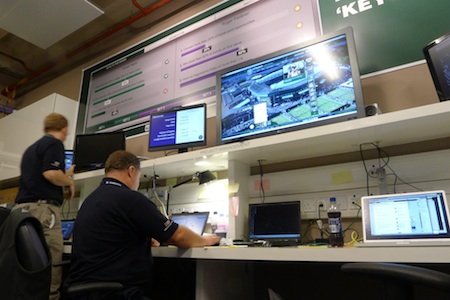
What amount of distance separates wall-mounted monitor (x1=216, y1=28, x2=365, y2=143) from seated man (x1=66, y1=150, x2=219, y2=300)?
690 millimetres

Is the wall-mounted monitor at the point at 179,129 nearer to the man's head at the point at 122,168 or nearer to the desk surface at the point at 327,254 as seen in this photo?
the man's head at the point at 122,168

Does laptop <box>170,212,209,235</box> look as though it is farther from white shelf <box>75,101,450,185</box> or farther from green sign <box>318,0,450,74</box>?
green sign <box>318,0,450,74</box>

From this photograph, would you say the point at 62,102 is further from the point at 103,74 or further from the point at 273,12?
the point at 273,12

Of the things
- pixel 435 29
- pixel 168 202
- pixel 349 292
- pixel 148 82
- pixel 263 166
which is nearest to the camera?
pixel 349 292

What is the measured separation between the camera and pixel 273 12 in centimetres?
250

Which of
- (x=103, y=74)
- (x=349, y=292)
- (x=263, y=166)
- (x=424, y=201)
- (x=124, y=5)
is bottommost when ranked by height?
(x=349, y=292)

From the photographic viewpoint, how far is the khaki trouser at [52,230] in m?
1.94

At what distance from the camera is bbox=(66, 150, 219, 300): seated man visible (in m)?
1.38

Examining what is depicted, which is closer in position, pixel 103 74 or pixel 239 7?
pixel 239 7

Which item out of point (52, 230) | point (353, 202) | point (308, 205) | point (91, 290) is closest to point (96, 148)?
point (52, 230)

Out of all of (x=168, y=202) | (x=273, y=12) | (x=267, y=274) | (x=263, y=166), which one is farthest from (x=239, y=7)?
(x=267, y=274)

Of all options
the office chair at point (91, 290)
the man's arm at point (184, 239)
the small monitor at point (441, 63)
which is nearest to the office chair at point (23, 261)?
the office chair at point (91, 290)

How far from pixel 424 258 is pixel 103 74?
357 centimetres

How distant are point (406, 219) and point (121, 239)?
3.83 feet
